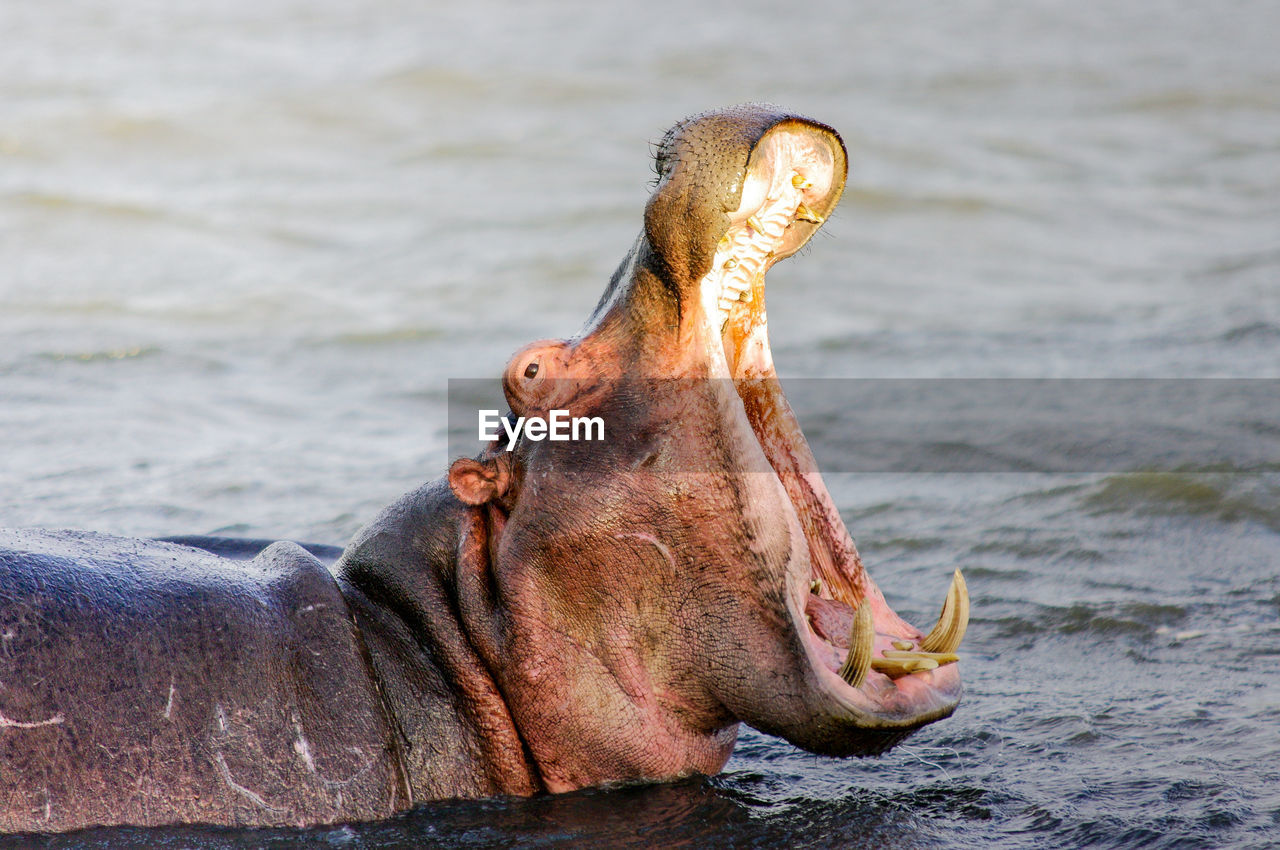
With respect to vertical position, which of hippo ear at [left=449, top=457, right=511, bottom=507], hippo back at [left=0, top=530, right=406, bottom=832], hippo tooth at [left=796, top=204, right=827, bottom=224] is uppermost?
hippo tooth at [left=796, top=204, right=827, bottom=224]

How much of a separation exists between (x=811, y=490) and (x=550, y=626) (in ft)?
2.64

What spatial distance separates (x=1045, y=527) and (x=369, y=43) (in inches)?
565

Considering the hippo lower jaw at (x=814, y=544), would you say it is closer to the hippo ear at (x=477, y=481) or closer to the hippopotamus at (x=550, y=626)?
the hippopotamus at (x=550, y=626)

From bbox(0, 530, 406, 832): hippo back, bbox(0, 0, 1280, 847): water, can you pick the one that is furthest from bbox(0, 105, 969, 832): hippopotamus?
bbox(0, 0, 1280, 847): water

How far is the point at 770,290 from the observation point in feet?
37.8

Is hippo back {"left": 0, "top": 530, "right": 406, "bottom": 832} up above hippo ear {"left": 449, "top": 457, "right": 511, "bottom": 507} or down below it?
below

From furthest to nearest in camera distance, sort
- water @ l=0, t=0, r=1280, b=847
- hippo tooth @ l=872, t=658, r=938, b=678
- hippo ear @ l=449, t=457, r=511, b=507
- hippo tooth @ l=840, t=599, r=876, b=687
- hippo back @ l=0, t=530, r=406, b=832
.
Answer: water @ l=0, t=0, r=1280, b=847, hippo ear @ l=449, t=457, r=511, b=507, hippo tooth @ l=872, t=658, r=938, b=678, hippo tooth @ l=840, t=599, r=876, b=687, hippo back @ l=0, t=530, r=406, b=832

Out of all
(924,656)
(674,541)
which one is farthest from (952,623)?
(674,541)

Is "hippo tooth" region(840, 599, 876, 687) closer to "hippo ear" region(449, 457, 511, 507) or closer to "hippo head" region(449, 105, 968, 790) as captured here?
"hippo head" region(449, 105, 968, 790)

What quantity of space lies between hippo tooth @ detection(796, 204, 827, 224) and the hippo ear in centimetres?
98

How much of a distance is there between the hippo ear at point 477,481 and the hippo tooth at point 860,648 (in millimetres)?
929

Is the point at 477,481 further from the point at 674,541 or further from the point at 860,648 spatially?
the point at 860,648

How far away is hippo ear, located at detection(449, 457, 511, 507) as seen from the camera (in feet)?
12.5

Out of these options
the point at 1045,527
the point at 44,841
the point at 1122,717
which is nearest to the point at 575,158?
the point at 1045,527
